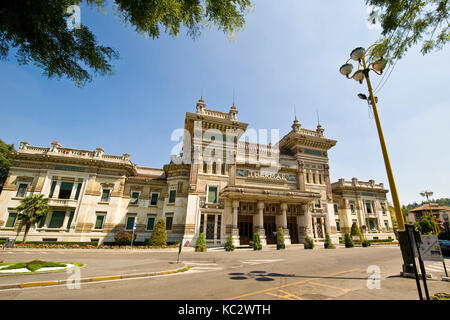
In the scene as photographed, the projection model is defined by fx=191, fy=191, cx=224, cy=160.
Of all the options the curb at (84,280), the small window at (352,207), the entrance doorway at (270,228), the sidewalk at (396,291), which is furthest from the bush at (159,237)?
the small window at (352,207)

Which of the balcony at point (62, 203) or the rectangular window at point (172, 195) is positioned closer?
the balcony at point (62, 203)

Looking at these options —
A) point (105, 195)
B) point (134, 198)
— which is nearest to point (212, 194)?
point (134, 198)

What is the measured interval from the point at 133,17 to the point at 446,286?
13.5 meters

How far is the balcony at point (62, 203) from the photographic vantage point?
25.4 metres

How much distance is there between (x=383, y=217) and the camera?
40.1m

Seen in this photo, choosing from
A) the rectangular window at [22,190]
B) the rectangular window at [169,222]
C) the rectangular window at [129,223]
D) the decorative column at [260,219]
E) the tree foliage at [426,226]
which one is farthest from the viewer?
the tree foliage at [426,226]

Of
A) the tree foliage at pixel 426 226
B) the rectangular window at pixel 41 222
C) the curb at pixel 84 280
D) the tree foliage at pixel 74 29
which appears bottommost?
the curb at pixel 84 280

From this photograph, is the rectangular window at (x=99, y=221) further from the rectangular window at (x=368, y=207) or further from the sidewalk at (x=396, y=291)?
the rectangular window at (x=368, y=207)

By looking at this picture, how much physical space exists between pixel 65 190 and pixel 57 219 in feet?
12.8

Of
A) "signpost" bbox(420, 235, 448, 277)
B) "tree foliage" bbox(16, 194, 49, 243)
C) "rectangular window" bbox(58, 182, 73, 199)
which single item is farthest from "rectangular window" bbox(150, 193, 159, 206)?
"signpost" bbox(420, 235, 448, 277)

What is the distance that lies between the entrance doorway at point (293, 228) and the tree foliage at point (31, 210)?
107 ft

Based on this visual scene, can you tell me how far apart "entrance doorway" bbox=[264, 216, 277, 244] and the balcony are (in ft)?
87.4

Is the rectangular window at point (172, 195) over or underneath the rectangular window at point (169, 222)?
over
